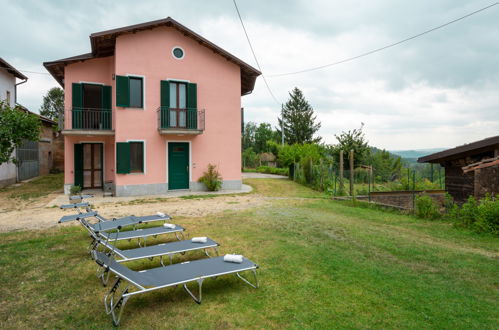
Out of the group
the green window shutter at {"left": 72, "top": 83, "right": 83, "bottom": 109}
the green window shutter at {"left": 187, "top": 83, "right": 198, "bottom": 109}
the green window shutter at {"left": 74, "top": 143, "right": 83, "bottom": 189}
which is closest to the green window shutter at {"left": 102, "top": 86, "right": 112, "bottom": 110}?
the green window shutter at {"left": 72, "top": 83, "right": 83, "bottom": 109}

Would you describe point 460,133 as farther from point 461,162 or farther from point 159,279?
point 159,279

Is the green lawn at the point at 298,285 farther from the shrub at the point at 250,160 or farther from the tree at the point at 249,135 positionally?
the tree at the point at 249,135

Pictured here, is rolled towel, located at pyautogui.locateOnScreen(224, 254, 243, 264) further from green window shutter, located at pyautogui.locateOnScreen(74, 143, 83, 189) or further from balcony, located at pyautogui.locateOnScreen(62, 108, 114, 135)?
green window shutter, located at pyautogui.locateOnScreen(74, 143, 83, 189)

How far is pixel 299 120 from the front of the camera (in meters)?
46.2

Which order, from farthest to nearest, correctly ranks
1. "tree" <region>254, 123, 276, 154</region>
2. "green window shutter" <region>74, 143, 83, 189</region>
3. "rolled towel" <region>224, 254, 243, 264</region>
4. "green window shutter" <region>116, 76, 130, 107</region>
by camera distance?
1. "tree" <region>254, 123, 276, 154</region>
2. "green window shutter" <region>74, 143, 83, 189</region>
3. "green window shutter" <region>116, 76, 130, 107</region>
4. "rolled towel" <region>224, 254, 243, 264</region>

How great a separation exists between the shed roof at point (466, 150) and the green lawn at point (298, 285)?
362cm

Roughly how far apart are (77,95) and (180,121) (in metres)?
4.64

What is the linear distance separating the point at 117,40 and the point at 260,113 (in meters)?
37.9

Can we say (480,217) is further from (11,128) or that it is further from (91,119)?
(91,119)

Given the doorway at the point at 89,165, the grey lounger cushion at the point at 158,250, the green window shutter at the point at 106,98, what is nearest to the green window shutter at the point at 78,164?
the doorway at the point at 89,165

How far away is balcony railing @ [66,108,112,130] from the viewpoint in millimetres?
13789

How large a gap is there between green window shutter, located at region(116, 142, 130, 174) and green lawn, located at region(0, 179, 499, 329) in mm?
6352

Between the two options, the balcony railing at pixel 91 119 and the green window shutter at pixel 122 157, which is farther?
the balcony railing at pixel 91 119

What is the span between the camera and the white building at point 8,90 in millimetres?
16109
